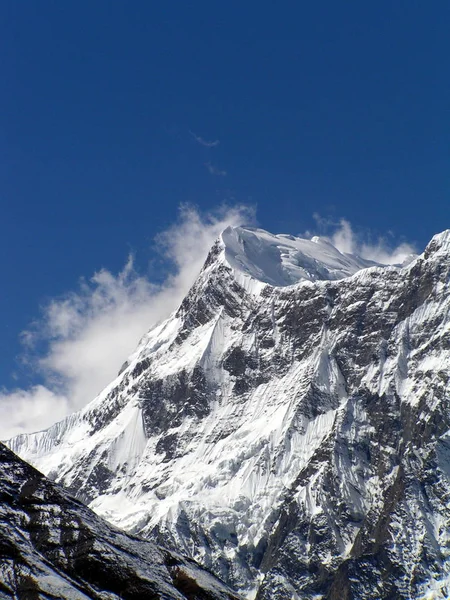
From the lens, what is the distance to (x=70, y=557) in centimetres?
5909

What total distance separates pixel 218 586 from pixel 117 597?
9.68 meters

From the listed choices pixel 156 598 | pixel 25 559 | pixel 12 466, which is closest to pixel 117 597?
pixel 156 598

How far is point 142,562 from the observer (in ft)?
202

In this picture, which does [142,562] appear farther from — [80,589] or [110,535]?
[80,589]

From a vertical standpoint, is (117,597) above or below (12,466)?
below

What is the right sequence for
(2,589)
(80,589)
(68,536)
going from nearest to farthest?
(2,589), (80,589), (68,536)

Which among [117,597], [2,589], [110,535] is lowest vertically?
[2,589]

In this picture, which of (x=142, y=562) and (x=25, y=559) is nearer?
(x=25, y=559)

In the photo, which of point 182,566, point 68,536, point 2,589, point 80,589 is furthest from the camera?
point 182,566

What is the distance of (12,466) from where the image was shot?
65.7 m

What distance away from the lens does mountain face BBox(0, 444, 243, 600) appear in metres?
53.7

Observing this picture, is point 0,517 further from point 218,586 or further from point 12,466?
point 218,586

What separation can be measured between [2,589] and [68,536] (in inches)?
368

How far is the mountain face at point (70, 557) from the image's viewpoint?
53.7 metres
